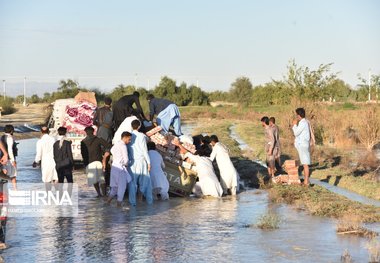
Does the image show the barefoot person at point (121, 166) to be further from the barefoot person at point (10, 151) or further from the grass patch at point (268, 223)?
the grass patch at point (268, 223)

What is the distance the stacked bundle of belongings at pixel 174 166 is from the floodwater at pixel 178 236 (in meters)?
1.12

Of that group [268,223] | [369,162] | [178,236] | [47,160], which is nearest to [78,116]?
[47,160]

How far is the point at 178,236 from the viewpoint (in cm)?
1174

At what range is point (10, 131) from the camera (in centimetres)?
1650

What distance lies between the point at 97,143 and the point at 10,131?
2.11 metres

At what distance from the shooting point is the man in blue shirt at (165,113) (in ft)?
64.1

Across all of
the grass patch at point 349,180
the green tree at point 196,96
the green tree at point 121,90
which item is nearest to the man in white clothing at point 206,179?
the grass patch at point 349,180

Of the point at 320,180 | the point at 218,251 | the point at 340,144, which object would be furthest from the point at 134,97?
the point at 340,144

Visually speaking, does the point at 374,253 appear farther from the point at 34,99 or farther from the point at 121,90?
the point at 34,99

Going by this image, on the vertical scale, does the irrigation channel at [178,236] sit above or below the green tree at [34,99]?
below

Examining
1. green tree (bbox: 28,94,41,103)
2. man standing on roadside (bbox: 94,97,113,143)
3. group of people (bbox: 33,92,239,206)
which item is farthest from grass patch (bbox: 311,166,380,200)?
green tree (bbox: 28,94,41,103)

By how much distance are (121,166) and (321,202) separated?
4.13 m

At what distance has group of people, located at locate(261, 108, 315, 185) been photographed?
58.9ft

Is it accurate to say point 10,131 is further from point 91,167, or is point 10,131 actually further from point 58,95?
point 58,95
